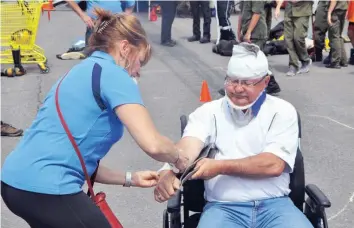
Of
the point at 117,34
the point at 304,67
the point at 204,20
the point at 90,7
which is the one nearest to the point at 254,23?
the point at 304,67

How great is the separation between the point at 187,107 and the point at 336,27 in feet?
11.2

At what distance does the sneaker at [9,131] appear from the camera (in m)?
6.46

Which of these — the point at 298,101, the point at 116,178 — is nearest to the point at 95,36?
the point at 116,178

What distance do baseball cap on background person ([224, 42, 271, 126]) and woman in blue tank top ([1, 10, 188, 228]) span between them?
931 millimetres

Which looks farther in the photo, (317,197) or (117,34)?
(317,197)

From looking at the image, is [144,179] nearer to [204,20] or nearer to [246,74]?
[246,74]

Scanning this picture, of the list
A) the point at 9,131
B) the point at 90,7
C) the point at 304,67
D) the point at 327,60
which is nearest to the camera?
the point at 9,131

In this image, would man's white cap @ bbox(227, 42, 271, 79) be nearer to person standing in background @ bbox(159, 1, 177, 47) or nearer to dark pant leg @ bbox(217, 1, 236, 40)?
dark pant leg @ bbox(217, 1, 236, 40)

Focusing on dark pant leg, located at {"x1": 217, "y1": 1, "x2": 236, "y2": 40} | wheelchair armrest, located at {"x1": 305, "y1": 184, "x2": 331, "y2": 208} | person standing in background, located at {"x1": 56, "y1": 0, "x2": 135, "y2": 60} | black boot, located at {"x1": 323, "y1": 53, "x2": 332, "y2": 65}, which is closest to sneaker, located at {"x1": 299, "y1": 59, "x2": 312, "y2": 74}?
black boot, located at {"x1": 323, "y1": 53, "x2": 332, "y2": 65}

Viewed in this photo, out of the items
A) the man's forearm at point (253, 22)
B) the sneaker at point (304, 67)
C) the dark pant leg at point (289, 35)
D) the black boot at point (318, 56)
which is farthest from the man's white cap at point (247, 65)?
the black boot at point (318, 56)

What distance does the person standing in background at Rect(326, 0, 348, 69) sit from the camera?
9.58 meters

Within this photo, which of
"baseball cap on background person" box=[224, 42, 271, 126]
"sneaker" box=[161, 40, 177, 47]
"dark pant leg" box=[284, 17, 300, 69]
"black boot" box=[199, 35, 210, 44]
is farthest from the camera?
"black boot" box=[199, 35, 210, 44]

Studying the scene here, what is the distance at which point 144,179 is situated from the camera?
306 cm

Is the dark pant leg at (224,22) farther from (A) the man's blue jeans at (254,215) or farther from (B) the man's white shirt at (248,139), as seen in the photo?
(A) the man's blue jeans at (254,215)
